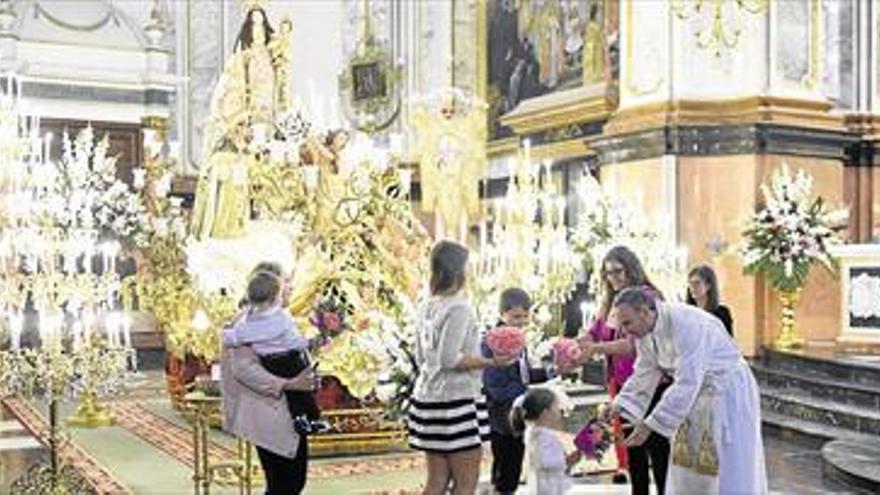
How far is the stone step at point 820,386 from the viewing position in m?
9.91

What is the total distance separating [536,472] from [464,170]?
11.4 m

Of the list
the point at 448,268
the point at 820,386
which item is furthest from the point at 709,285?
the point at 820,386

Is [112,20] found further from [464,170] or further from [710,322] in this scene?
[710,322]

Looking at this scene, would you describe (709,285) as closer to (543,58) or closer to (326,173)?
(326,173)

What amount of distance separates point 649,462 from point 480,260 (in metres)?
4.26

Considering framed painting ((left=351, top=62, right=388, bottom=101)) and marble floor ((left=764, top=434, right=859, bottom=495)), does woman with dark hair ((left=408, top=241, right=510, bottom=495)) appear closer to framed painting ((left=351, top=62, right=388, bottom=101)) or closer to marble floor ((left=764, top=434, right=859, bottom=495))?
marble floor ((left=764, top=434, right=859, bottom=495))

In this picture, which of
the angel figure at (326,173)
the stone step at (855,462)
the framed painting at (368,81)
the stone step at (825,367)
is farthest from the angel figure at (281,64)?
the stone step at (855,462)

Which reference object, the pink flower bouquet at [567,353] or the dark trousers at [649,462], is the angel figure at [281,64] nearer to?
the dark trousers at [649,462]

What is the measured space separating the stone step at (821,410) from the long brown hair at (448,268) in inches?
202

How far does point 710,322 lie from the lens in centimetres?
504

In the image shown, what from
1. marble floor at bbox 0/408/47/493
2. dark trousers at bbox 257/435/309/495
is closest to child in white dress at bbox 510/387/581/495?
dark trousers at bbox 257/435/309/495

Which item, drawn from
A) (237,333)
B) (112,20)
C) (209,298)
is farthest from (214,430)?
(112,20)

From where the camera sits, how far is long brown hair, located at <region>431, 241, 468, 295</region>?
5.49 metres

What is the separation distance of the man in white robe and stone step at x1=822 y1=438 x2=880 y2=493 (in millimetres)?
2830
